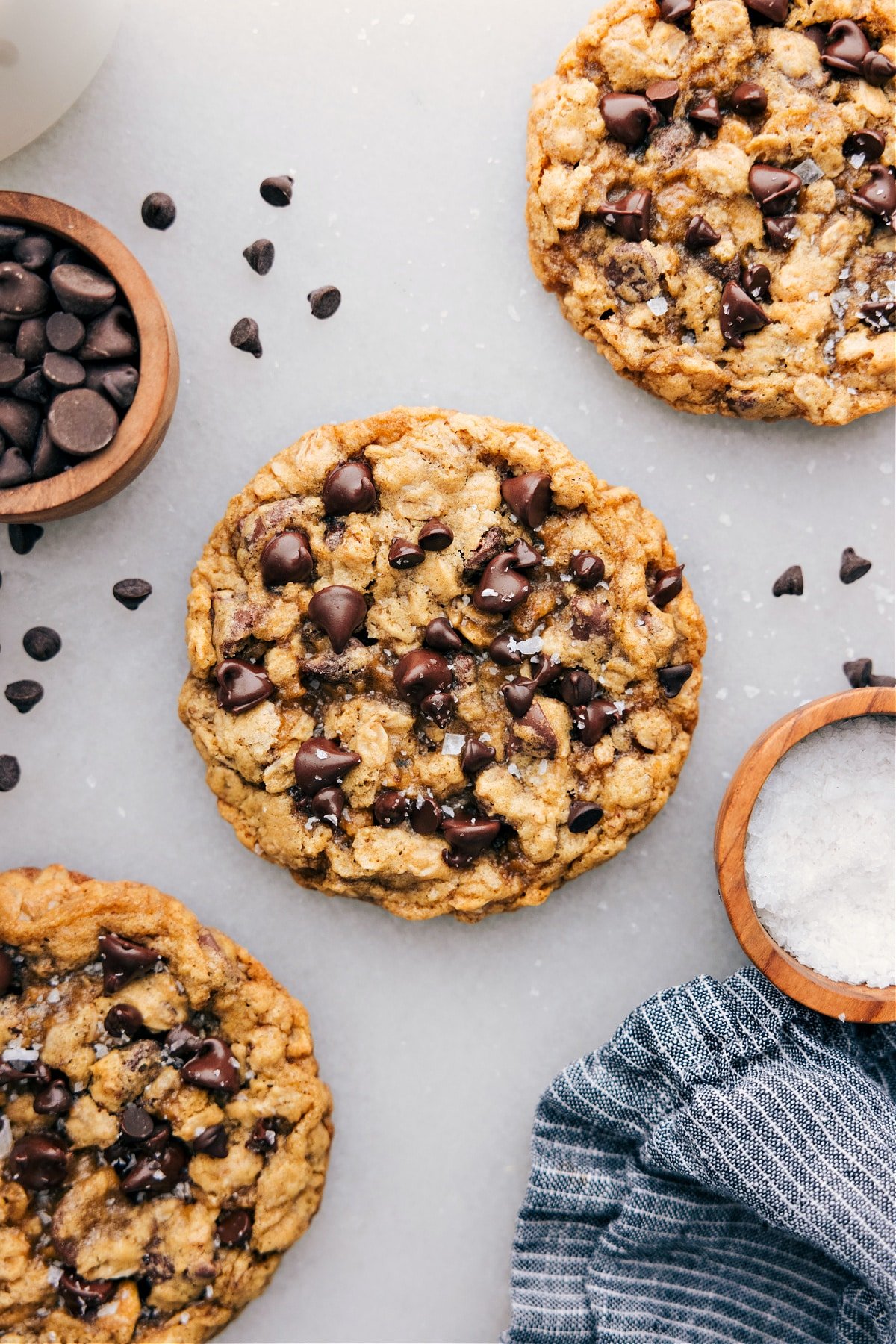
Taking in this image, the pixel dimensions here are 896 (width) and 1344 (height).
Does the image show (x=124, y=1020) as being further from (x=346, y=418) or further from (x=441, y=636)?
(x=346, y=418)

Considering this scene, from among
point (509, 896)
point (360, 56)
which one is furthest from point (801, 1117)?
point (360, 56)

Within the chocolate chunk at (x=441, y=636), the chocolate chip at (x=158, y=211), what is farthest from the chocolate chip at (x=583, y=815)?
the chocolate chip at (x=158, y=211)

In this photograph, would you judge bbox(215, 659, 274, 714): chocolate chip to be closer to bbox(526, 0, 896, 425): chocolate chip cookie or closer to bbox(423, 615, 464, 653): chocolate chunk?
bbox(423, 615, 464, 653): chocolate chunk

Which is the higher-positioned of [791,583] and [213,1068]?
[791,583]

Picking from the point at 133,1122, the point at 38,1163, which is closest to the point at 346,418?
the point at 133,1122

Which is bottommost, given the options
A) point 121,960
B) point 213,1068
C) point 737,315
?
point 213,1068

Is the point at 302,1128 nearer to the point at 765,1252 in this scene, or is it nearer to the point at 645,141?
the point at 765,1252
